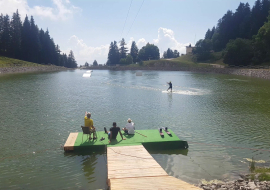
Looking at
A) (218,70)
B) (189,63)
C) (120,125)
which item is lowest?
(120,125)

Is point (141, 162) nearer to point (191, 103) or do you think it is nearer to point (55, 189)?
point (55, 189)

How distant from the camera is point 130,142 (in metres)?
14.5

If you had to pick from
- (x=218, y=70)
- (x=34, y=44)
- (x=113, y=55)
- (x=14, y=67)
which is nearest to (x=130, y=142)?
(x=14, y=67)

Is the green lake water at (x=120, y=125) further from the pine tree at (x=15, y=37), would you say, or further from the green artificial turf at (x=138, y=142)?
the pine tree at (x=15, y=37)

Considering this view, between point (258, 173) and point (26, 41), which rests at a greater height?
point (26, 41)

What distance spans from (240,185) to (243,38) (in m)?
136

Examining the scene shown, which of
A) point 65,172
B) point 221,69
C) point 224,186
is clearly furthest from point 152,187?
point 221,69

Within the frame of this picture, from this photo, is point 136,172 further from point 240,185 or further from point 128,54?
point 128,54

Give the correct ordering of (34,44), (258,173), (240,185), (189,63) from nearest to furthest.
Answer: (240,185)
(258,173)
(34,44)
(189,63)

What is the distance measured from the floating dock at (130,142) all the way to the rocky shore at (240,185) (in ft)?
15.4

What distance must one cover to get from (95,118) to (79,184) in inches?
480

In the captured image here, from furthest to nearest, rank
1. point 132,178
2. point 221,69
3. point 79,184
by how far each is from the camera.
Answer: point 221,69
point 79,184
point 132,178

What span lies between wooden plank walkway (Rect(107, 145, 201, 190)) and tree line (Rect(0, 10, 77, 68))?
407 feet

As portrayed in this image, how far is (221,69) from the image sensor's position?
106188 mm
